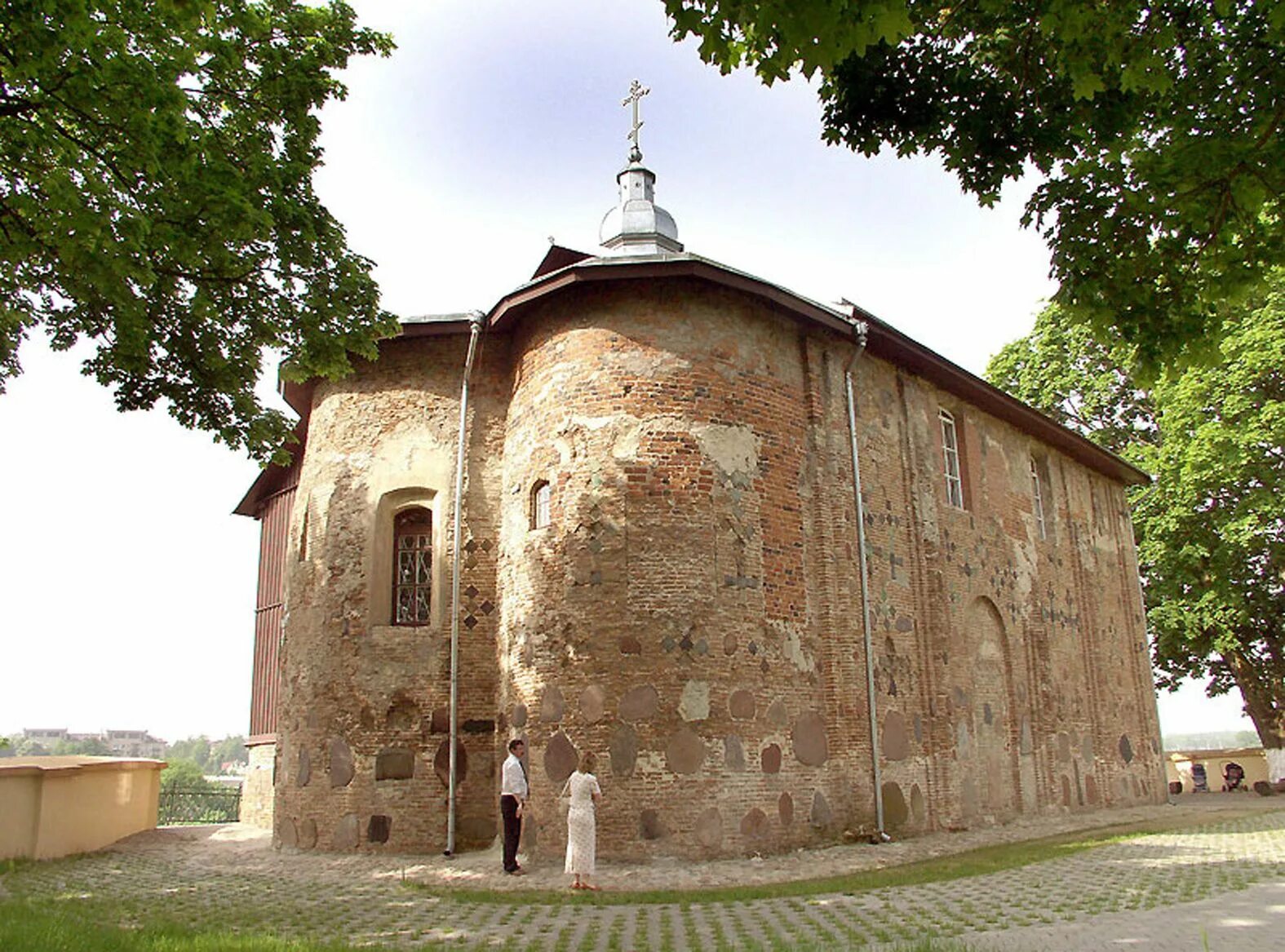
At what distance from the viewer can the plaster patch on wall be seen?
13.2 m

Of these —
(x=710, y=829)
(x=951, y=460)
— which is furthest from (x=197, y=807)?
(x=951, y=460)

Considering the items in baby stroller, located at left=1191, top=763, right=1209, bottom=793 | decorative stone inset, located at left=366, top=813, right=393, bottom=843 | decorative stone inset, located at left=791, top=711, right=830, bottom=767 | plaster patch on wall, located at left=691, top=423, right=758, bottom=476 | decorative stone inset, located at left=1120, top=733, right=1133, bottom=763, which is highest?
plaster patch on wall, located at left=691, top=423, right=758, bottom=476

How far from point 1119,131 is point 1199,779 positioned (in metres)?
28.0

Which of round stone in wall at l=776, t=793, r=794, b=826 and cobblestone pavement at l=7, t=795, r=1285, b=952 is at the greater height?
round stone in wall at l=776, t=793, r=794, b=826

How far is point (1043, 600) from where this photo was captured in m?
19.9

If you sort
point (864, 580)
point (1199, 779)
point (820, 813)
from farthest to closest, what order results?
1. point (1199, 779)
2. point (864, 580)
3. point (820, 813)

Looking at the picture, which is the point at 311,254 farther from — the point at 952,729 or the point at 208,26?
the point at 952,729

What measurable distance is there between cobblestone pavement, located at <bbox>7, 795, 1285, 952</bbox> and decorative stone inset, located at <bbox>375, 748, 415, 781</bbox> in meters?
1.03

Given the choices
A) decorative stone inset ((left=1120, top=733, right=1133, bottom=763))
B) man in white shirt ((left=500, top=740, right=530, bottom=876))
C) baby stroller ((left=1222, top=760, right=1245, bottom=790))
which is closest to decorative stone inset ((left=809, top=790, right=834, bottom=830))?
man in white shirt ((left=500, top=740, right=530, bottom=876))

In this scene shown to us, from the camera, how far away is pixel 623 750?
1205cm

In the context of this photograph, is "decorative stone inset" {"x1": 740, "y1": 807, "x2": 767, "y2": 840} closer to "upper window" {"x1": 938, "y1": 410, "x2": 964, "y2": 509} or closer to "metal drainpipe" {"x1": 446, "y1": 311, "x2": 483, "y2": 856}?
"metal drainpipe" {"x1": 446, "y1": 311, "x2": 483, "y2": 856}

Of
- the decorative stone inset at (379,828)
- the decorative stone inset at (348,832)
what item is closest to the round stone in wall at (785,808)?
the decorative stone inset at (379,828)

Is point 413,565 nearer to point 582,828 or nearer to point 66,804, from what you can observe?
point 582,828

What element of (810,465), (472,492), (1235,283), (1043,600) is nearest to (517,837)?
(472,492)
